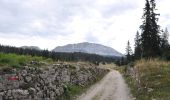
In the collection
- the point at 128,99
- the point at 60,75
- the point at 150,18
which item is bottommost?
the point at 128,99

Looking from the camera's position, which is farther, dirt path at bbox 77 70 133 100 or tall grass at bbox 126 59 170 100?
dirt path at bbox 77 70 133 100

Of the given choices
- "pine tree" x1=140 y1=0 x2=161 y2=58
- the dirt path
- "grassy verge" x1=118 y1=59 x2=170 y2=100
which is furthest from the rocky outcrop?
"pine tree" x1=140 y1=0 x2=161 y2=58

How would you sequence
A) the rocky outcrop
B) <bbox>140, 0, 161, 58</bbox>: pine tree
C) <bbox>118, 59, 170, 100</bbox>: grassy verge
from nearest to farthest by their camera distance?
the rocky outcrop, <bbox>118, 59, 170, 100</bbox>: grassy verge, <bbox>140, 0, 161, 58</bbox>: pine tree

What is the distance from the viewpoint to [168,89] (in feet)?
76.3

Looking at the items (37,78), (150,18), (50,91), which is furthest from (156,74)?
(150,18)

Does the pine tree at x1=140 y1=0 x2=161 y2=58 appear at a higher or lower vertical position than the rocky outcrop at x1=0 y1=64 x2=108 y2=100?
higher

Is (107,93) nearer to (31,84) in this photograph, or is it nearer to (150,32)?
(31,84)

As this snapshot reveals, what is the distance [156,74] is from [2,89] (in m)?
19.1

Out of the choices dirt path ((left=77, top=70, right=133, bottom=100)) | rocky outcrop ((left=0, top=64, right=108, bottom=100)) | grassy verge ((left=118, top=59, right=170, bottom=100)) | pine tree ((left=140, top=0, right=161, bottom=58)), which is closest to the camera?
rocky outcrop ((left=0, top=64, right=108, bottom=100))

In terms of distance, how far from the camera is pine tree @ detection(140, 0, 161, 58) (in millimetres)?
67344

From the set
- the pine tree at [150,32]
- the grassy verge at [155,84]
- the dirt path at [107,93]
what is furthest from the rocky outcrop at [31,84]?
the pine tree at [150,32]

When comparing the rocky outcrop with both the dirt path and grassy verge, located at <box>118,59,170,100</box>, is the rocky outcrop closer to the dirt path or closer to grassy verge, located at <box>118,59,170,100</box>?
the dirt path

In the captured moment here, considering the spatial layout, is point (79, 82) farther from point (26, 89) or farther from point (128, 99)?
point (26, 89)

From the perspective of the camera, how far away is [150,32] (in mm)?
68375
